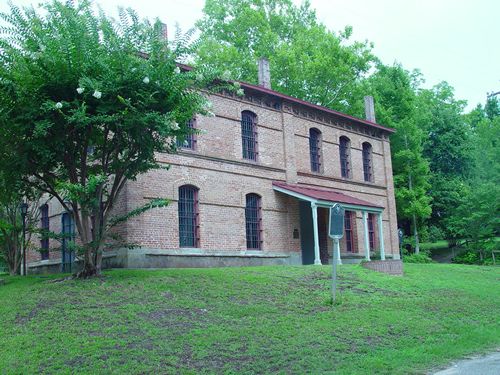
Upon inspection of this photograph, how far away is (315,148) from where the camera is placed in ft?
86.3

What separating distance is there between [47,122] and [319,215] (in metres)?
15.7

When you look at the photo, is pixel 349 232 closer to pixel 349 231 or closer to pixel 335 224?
pixel 349 231

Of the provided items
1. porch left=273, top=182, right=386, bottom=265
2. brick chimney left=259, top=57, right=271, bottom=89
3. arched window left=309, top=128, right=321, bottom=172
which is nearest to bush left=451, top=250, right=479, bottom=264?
porch left=273, top=182, right=386, bottom=265

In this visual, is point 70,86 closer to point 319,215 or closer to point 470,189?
point 319,215

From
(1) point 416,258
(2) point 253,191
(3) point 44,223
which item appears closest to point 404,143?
(1) point 416,258

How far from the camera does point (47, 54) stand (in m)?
12.8

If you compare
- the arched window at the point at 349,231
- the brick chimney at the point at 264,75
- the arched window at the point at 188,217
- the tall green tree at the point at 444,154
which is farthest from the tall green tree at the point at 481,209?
the arched window at the point at 188,217

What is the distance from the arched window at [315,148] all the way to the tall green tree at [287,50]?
1265 cm

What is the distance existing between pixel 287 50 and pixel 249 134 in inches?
707

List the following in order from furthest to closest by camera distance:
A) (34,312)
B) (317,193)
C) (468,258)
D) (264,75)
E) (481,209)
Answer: (468,258) < (481,209) < (264,75) < (317,193) < (34,312)

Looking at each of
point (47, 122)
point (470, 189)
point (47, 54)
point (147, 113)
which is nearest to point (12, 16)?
point (47, 54)

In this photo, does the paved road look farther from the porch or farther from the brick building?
the porch

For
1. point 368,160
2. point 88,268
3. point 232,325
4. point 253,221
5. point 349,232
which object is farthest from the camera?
point 368,160

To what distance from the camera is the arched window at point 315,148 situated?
26.1 m
